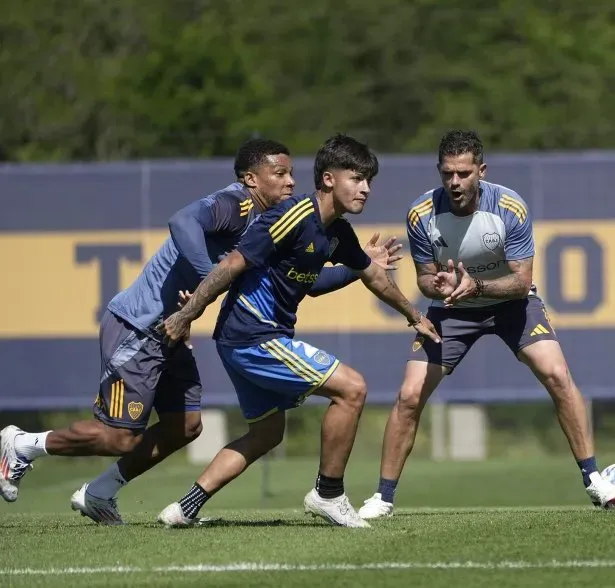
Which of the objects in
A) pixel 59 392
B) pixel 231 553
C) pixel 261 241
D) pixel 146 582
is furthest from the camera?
pixel 59 392

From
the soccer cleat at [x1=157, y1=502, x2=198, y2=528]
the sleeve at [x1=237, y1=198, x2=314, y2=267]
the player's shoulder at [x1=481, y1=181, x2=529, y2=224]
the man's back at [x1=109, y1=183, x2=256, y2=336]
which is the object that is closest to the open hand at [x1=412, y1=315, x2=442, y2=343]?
the player's shoulder at [x1=481, y1=181, x2=529, y2=224]

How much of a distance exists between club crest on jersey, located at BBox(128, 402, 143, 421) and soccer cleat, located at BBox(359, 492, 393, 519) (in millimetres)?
1515

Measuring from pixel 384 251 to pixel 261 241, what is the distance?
107cm

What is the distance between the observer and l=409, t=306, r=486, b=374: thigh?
388 inches

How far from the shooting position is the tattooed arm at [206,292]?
8273 mm

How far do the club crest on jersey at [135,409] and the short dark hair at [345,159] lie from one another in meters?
1.72

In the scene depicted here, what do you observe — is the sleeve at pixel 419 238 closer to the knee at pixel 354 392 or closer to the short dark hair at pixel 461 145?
the short dark hair at pixel 461 145

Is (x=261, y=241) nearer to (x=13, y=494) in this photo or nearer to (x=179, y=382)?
(x=179, y=382)

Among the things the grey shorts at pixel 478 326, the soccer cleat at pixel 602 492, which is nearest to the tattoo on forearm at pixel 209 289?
the grey shorts at pixel 478 326

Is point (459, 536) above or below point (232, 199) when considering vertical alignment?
below

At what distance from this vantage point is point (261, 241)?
323 inches

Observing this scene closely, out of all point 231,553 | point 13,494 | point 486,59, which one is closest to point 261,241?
point 231,553

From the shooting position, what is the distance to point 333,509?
28.1 feet

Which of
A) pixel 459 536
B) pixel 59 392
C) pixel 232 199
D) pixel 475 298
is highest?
pixel 232 199
